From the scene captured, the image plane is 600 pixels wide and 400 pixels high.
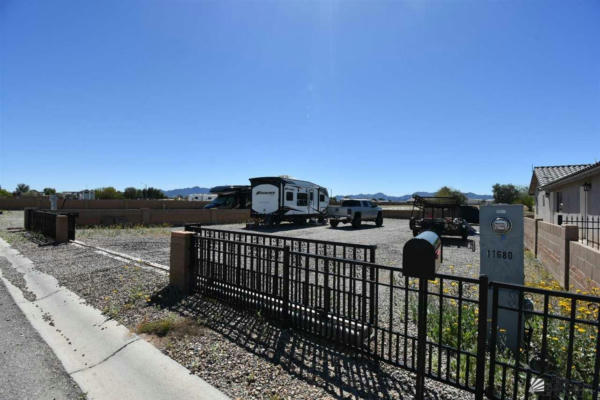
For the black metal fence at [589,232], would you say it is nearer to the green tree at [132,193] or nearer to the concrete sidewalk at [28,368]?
the concrete sidewalk at [28,368]

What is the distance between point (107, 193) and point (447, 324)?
168 ft

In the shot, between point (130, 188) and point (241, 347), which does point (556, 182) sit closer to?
point (241, 347)

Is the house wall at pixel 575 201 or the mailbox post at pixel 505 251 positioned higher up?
the house wall at pixel 575 201

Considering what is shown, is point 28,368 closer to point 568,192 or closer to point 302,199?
point 302,199

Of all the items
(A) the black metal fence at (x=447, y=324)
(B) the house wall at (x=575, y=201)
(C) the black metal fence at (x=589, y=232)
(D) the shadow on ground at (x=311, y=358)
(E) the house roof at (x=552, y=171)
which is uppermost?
(E) the house roof at (x=552, y=171)

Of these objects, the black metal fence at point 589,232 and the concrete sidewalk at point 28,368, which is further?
the black metal fence at point 589,232

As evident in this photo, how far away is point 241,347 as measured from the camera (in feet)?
11.5

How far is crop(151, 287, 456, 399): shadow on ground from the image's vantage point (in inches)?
109

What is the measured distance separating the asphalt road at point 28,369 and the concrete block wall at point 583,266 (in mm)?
6809

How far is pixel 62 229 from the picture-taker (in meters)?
10.6

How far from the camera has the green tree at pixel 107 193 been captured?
1763 inches

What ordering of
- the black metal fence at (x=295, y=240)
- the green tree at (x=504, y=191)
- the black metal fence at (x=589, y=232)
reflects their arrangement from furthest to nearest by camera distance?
the green tree at (x=504, y=191), the black metal fence at (x=589, y=232), the black metal fence at (x=295, y=240)

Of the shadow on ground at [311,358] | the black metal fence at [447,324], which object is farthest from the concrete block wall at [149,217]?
the shadow on ground at [311,358]

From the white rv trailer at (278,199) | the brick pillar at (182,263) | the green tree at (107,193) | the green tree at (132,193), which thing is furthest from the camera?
the green tree at (132,193)
